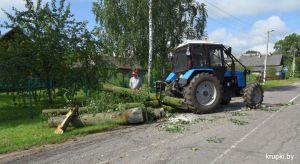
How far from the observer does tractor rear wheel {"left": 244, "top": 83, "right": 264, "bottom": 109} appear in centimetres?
1449

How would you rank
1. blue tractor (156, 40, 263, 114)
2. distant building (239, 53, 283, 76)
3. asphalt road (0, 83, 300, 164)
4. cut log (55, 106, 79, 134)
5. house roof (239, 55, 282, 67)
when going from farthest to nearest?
house roof (239, 55, 282, 67) < distant building (239, 53, 283, 76) < blue tractor (156, 40, 263, 114) < cut log (55, 106, 79, 134) < asphalt road (0, 83, 300, 164)

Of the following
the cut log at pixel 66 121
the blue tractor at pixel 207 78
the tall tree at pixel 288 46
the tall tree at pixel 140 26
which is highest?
the tall tree at pixel 288 46

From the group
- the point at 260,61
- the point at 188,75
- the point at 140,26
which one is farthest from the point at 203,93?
the point at 260,61

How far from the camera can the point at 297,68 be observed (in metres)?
94.2

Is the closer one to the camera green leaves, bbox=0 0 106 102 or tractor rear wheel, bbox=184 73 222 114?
tractor rear wheel, bbox=184 73 222 114

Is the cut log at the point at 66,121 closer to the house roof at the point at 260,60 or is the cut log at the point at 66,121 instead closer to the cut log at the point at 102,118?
the cut log at the point at 102,118

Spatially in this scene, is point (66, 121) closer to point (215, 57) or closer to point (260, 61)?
point (215, 57)

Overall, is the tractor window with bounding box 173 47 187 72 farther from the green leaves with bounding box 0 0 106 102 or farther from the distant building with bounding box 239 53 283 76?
the distant building with bounding box 239 53 283 76

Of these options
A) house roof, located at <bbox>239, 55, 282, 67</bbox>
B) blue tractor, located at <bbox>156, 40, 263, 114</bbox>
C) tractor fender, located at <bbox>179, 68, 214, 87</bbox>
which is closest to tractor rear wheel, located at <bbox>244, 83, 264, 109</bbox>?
blue tractor, located at <bbox>156, 40, 263, 114</bbox>

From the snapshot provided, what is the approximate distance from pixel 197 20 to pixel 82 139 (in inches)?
890

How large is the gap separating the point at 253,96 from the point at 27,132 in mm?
8060

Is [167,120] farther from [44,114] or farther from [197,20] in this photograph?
[197,20]

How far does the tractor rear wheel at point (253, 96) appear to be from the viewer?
1449 cm


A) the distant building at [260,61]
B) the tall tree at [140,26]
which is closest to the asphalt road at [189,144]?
the tall tree at [140,26]
